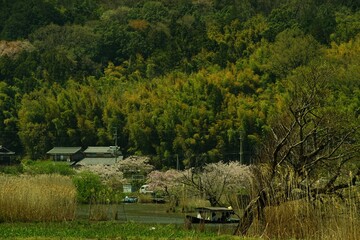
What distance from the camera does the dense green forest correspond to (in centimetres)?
6328

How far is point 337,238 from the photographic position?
15.2 metres

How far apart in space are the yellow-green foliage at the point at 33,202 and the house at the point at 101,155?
3917cm

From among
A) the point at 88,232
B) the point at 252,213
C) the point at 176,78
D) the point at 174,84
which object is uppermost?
the point at 176,78

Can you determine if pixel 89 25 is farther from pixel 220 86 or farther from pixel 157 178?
pixel 157 178

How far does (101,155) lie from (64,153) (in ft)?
9.36

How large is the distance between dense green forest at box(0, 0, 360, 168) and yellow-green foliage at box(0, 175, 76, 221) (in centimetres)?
3072

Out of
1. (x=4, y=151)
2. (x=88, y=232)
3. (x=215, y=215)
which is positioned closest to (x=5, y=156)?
(x=4, y=151)

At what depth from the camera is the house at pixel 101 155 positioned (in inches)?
2581

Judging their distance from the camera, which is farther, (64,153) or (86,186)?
(64,153)

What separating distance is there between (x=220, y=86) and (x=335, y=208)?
177 ft

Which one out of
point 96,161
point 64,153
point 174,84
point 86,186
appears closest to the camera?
point 86,186

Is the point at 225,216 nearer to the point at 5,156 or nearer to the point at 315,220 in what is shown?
the point at 315,220

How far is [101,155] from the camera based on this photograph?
67.6m

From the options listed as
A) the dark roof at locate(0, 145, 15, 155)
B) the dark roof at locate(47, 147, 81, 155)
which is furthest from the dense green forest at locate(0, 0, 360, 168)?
the dark roof at locate(0, 145, 15, 155)
